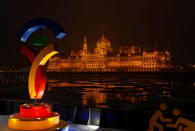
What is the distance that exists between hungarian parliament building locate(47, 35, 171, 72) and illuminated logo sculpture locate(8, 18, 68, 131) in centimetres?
2450


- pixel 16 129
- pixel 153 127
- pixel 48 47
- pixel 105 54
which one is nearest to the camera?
pixel 153 127

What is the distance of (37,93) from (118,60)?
27.5 m

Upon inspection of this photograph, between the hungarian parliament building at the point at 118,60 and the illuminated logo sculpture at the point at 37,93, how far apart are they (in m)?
24.5

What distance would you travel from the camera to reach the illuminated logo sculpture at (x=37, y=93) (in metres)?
3.09

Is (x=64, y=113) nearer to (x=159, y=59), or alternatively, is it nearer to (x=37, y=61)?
(x=37, y=61)

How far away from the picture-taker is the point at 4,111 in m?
4.38

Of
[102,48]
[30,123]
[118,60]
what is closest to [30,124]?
[30,123]

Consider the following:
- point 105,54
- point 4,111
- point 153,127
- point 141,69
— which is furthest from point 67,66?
point 153,127

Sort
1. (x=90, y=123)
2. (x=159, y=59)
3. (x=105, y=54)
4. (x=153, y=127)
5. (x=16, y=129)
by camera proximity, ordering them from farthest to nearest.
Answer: (x=105, y=54) → (x=159, y=59) → (x=90, y=123) → (x=16, y=129) → (x=153, y=127)

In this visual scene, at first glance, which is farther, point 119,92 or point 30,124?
point 119,92

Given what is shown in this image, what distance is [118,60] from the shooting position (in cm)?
3075

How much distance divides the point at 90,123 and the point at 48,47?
131cm

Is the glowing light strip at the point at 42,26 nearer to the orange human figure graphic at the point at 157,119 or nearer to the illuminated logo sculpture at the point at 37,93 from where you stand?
the illuminated logo sculpture at the point at 37,93

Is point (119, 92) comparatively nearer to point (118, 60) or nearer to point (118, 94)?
point (118, 94)
